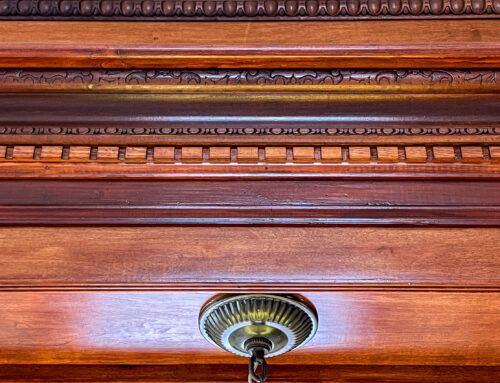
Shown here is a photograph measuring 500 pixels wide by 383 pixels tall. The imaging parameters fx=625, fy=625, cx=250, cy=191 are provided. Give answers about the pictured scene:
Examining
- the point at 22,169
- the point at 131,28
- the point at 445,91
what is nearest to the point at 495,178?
the point at 445,91

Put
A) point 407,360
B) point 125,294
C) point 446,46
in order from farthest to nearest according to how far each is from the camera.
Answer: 1. point 407,360
2. point 125,294
3. point 446,46

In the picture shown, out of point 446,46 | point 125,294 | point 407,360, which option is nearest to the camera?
point 446,46

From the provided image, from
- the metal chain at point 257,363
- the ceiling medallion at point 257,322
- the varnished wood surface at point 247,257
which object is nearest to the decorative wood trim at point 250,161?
the varnished wood surface at point 247,257

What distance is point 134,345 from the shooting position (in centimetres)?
146

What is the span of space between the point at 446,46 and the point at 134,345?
0.95 metres

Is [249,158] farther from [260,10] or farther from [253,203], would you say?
[260,10]

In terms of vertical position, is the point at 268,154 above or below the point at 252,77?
below

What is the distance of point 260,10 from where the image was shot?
124 cm

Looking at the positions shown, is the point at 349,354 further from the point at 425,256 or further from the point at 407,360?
the point at 425,256

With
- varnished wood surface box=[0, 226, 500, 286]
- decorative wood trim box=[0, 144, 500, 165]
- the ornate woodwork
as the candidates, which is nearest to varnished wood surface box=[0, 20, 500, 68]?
the ornate woodwork

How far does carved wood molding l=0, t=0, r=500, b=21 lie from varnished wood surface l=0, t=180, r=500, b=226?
33cm

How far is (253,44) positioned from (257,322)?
55 centimetres

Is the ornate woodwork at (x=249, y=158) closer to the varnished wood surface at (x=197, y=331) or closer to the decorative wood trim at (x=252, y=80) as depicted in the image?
the decorative wood trim at (x=252, y=80)

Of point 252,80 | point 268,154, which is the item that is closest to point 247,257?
point 268,154
